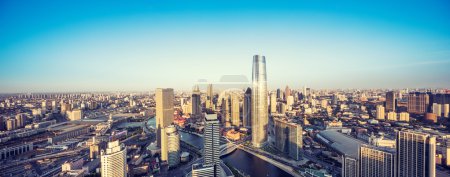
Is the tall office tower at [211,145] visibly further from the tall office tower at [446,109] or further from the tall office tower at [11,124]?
the tall office tower at [11,124]

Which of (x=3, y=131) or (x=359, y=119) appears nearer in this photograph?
(x=3, y=131)

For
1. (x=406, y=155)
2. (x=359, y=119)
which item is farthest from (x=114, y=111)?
(x=406, y=155)

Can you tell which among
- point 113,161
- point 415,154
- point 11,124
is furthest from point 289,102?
point 11,124

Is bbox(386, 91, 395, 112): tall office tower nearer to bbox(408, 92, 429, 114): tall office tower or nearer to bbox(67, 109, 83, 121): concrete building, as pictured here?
bbox(408, 92, 429, 114): tall office tower

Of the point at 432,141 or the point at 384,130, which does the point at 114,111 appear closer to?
the point at 384,130

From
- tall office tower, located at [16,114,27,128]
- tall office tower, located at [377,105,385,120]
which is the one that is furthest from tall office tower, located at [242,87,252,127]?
tall office tower, located at [16,114,27,128]
